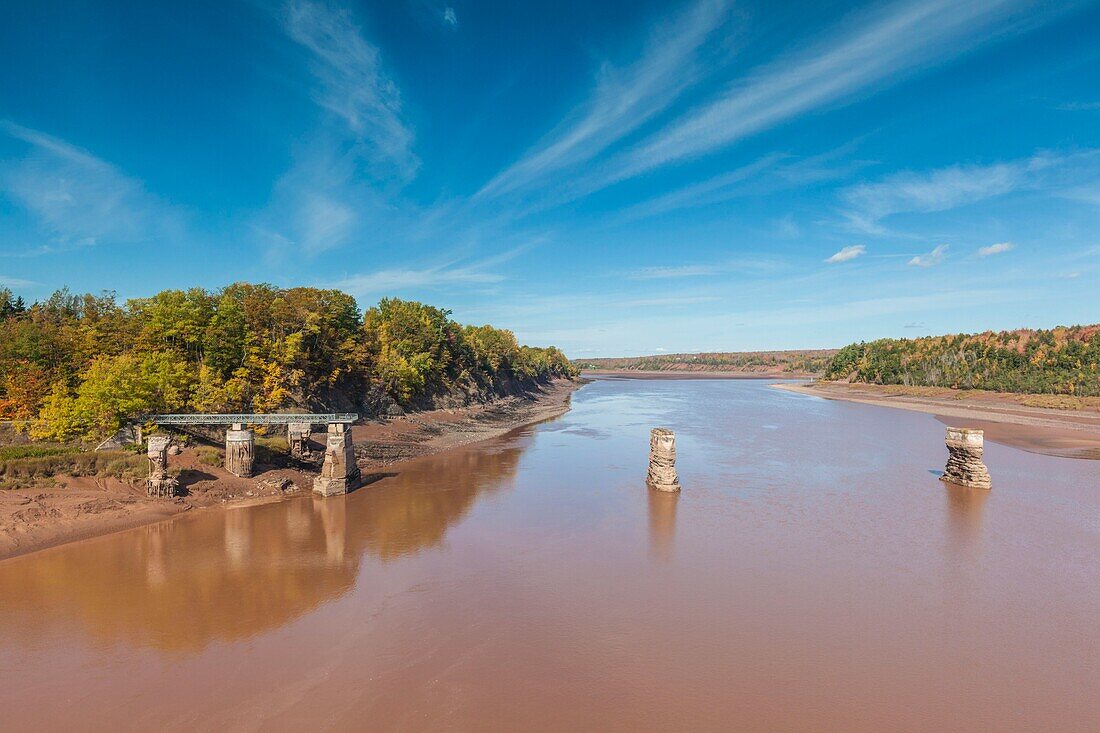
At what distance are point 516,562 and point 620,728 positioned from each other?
34.2 ft

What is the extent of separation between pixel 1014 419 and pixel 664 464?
2695 inches

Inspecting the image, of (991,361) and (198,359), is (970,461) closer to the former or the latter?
(198,359)

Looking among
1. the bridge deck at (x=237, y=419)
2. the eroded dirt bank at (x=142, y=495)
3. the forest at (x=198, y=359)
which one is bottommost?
the eroded dirt bank at (x=142, y=495)

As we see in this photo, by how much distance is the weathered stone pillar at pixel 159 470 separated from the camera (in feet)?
92.7

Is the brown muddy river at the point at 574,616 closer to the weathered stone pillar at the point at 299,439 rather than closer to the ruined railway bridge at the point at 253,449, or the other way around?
the ruined railway bridge at the point at 253,449

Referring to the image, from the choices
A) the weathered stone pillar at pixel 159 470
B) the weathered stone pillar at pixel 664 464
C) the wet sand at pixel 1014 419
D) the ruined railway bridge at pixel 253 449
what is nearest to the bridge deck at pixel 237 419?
the ruined railway bridge at pixel 253 449

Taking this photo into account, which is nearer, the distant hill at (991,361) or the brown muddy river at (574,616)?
the brown muddy river at (574,616)

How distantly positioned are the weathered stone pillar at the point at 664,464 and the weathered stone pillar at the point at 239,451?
26742mm

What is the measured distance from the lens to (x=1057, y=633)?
53.5ft

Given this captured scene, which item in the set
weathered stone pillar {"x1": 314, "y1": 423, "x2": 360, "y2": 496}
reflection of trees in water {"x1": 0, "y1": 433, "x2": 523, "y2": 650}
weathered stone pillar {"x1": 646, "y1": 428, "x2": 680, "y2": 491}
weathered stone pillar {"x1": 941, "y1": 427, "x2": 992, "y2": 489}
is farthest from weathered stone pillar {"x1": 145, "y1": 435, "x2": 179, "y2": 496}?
weathered stone pillar {"x1": 941, "y1": 427, "x2": 992, "y2": 489}

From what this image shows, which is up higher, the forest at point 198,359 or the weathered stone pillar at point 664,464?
the forest at point 198,359

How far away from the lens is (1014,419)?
6988 centimetres

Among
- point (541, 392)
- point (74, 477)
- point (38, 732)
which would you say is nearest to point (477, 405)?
point (541, 392)

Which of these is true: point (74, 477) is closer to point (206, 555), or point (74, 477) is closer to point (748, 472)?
point (206, 555)
